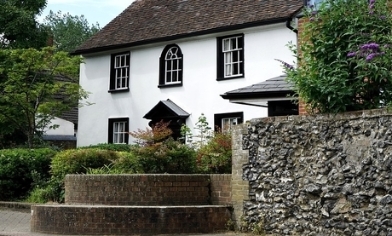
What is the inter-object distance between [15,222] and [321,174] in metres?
7.28

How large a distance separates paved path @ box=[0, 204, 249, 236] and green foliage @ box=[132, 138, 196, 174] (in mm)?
2212

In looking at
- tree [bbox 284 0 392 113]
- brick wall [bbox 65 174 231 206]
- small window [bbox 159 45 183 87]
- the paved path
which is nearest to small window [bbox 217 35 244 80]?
small window [bbox 159 45 183 87]

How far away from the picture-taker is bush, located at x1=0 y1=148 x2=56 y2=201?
17.1 meters

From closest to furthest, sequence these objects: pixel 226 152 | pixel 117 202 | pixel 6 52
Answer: pixel 117 202, pixel 226 152, pixel 6 52

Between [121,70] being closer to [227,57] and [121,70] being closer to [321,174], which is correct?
[227,57]

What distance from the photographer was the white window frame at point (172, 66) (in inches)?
906

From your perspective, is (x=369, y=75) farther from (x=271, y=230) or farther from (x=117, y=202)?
(x=117, y=202)

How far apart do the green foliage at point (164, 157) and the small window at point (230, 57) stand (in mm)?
8938

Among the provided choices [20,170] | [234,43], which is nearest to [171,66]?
[234,43]

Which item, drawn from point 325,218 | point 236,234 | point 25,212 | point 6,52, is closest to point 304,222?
point 325,218

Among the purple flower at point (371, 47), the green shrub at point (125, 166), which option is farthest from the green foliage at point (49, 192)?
the purple flower at point (371, 47)

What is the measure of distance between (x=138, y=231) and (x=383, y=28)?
5241 mm

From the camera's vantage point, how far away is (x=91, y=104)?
2556 cm

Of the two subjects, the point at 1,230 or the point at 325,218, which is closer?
the point at 325,218
